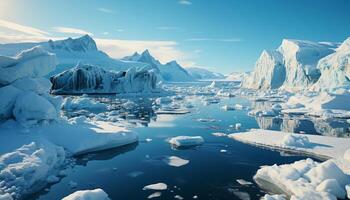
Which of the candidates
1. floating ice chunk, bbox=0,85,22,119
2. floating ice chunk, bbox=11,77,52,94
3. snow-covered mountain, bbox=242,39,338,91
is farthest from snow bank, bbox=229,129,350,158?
snow-covered mountain, bbox=242,39,338,91

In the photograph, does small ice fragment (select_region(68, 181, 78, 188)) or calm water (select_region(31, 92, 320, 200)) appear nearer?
calm water (select_region(31, 92, 320, 200))

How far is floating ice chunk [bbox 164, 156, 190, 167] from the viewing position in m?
9.77

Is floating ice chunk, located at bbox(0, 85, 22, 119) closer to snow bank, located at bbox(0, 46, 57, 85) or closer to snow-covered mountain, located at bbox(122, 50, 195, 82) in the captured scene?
snow bank, located at bbox(0, 46, 57, 85)

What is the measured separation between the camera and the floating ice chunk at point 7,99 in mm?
10945

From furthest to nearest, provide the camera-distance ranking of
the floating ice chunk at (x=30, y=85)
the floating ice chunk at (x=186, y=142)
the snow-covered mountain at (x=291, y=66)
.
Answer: the snow-covered mountain at (x=291, y=66)
the floating ice chunk at (x=186, y=142)
the floating ice chunk at (x=30, y=85)

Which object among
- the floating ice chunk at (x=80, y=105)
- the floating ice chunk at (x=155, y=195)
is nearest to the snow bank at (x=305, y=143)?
the floating ice chunk at (x=155, y=195)

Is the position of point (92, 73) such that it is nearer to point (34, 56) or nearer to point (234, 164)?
point (34, 56)

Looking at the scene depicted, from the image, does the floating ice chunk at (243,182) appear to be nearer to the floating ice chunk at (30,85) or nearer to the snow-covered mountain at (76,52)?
the floating ice chunk at (30,85)

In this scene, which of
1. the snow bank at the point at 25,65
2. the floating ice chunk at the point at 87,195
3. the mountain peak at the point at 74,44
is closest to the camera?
the floating ice chunk at the point at 87,195

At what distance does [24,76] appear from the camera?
12359 millimetres

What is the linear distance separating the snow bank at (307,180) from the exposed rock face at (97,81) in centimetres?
3559

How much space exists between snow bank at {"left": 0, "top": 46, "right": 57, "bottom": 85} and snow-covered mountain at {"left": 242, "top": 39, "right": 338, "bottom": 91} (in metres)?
36.6

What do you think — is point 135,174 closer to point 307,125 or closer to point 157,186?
point 157,186

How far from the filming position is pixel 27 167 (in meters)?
7.54
